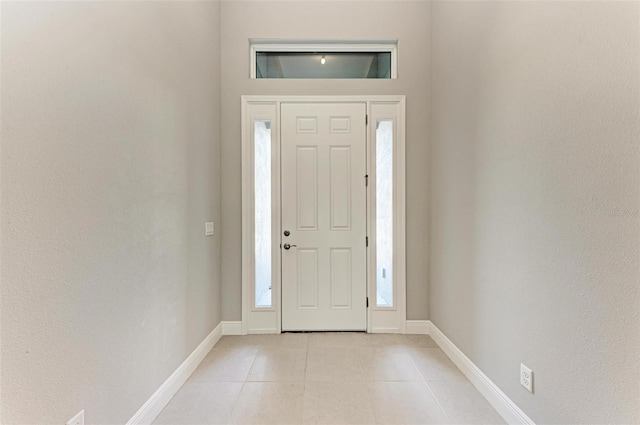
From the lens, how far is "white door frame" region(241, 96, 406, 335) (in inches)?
104

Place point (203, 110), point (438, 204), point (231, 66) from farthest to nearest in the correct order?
Result: point (231, 66) → point (438, 204) → point (203, 110)

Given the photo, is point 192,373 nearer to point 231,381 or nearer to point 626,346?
point 231,381

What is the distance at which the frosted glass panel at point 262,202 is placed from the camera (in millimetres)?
2709

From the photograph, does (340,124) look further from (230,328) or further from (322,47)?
(230,328)

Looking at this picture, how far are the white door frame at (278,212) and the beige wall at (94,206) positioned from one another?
66 centimetres

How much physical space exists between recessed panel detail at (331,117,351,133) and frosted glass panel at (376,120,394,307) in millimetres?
293

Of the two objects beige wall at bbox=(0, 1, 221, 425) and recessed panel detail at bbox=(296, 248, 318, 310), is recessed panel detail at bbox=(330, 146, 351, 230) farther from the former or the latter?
beige wall at bbox=(0, 1, 221, 425)

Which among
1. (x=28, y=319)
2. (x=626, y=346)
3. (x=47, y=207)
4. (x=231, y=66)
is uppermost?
(x=231, y=66)

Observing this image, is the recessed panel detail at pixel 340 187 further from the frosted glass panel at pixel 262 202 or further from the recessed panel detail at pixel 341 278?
the frosted glass panel at pixel 262 202

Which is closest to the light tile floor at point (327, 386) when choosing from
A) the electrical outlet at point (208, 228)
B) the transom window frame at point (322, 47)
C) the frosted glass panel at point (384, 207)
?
the frosted glass panel at point (384, 207)

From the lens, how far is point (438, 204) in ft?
8.13

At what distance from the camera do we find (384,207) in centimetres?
271

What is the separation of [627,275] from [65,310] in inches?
81.4

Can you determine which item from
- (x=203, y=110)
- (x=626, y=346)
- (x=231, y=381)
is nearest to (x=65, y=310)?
(x=231, y=381)
